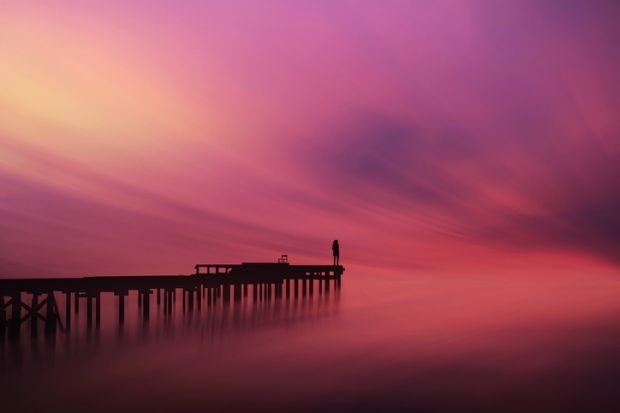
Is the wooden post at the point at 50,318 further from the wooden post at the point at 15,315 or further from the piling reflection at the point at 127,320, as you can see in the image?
the wooden post at the point at 15,315

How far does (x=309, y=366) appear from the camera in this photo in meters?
20.0

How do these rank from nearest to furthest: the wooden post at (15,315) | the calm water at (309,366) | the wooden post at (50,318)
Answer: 1. the calm water at (309,366)
2. the wooden post at (15,315)
3. the wooden post at (50,318)

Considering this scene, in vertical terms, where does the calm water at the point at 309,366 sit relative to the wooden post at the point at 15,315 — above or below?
below

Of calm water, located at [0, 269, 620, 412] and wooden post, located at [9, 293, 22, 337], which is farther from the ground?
wooden post, located at [9, 293, 22, 337]

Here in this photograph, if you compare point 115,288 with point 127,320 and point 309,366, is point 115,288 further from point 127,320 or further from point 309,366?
point 309,366

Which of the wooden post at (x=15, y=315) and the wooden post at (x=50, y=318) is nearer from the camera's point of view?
the wooden post at (x=15, y=315)

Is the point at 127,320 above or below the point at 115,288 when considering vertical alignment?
below

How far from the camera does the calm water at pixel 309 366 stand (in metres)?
14.9

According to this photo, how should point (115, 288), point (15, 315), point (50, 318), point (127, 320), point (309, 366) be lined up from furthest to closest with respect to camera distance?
point (127, 320), point (115, 288), point (50, 318), point (15, 315), point (309, 366)

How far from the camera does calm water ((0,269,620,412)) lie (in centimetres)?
1488

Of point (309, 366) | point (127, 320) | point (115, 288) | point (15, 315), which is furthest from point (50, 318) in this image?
point (309, 366)

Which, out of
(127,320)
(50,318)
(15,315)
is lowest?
(127,320)

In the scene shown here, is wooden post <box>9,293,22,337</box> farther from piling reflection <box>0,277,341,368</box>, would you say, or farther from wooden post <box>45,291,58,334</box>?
wooden post <box>45,291,58,334</box>

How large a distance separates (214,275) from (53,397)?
69.4 feet
